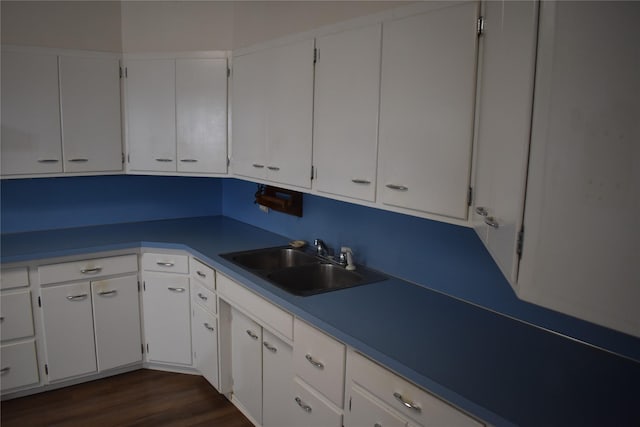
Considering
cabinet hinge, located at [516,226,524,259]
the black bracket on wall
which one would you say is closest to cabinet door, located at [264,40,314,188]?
the black bracket on wall

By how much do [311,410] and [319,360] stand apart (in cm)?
26

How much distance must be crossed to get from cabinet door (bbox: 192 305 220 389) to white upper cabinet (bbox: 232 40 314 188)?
903 millimetres

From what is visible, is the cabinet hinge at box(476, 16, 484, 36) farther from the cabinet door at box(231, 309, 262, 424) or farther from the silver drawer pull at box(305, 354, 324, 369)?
the cabinet door at box(231, 309, 262, 424)

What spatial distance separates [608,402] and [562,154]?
32.4 inches

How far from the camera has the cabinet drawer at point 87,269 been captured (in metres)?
2.87

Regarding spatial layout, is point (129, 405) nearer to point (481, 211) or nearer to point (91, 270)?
point (91, 270)

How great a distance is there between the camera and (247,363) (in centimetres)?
264

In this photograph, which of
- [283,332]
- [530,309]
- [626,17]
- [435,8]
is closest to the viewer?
[626,17]

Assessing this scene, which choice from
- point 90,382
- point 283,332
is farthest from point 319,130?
point 90,382

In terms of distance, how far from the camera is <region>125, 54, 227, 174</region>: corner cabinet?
3.13 m

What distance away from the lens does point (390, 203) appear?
1.96m

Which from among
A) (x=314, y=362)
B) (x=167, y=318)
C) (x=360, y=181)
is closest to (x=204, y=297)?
(x=167, y=318)

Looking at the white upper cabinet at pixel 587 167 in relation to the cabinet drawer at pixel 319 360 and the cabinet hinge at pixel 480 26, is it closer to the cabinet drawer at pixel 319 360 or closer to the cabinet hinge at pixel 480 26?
the cabinet hinge at pixel 480 26

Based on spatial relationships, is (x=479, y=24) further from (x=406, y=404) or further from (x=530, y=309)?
(x=406, y=404)
